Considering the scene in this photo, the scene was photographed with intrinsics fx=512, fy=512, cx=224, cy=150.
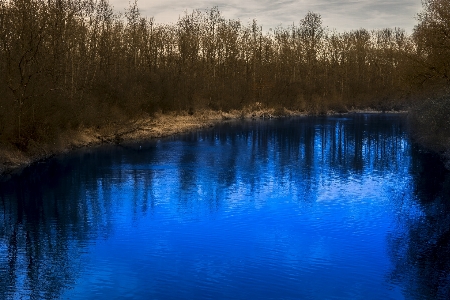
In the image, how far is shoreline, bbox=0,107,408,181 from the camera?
2507 cm

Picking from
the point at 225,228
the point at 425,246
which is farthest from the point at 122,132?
the point at 425,246

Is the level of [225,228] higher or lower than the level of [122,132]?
lower

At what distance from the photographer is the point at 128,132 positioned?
39.2 m

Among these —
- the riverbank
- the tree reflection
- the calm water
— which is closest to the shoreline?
the riverbank

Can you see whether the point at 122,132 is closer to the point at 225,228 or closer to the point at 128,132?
the point at 128,132

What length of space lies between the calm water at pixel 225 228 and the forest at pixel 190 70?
3.46 metres

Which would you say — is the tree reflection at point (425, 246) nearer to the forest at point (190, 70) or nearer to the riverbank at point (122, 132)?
the forest at point (190, 70)

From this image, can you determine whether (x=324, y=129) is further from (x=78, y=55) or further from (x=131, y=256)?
(x=131, y=256)

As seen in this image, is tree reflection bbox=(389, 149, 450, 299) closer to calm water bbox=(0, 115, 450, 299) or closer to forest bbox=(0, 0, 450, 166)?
calm water bbox=(0, 115, 450, 299)

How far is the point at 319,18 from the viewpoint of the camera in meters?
88.3

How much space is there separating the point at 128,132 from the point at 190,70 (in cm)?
2607

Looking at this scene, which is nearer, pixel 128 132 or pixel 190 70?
pixel 128 132

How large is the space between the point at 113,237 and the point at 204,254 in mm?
3028

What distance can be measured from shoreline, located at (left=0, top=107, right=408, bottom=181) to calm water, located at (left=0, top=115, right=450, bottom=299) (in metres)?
1.04
